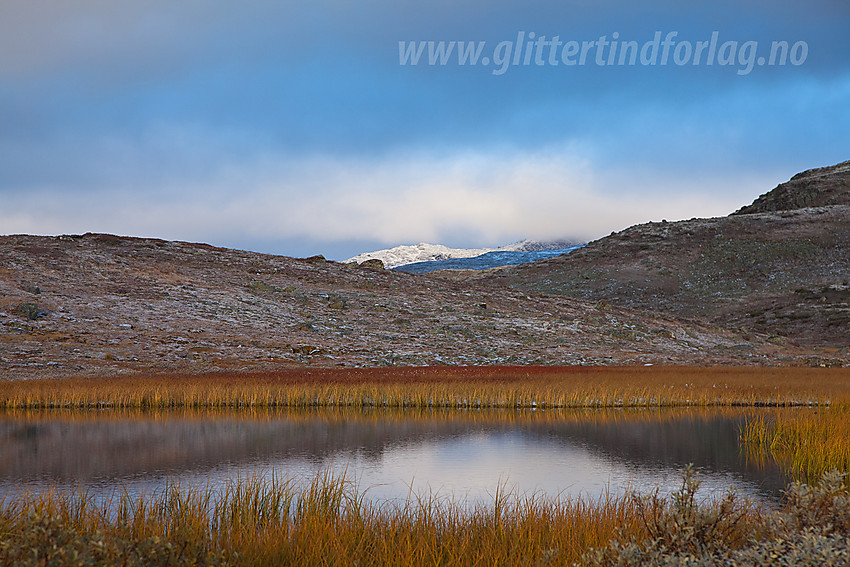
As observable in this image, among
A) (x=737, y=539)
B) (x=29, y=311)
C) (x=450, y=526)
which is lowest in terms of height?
Answer: (x=450, y=526)

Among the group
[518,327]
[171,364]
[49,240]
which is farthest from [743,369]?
[49,240]

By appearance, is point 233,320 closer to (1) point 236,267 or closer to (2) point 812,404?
(1) point 236,267

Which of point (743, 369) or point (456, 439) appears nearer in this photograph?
point (456, 439)

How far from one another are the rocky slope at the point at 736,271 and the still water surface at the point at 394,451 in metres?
48.0

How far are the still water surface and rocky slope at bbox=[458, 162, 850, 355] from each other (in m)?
48.0

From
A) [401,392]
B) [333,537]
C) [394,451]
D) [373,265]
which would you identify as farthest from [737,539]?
[373,265]

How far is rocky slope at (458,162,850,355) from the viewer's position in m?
77.1

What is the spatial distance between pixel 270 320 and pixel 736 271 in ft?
222

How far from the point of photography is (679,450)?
62.8 feet

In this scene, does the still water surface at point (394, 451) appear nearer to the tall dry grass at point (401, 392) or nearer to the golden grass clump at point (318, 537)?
the tall dry grass at point (401, 392)

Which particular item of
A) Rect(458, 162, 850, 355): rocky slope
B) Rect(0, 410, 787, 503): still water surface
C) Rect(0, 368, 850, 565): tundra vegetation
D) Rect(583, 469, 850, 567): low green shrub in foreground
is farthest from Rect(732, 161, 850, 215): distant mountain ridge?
Rect(583, 469, 850, 567): low green shrub in foreground

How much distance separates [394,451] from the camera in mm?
19000

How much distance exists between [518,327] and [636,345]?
9010mm

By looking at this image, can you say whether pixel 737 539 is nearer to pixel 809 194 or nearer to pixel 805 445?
pixel 805 445
